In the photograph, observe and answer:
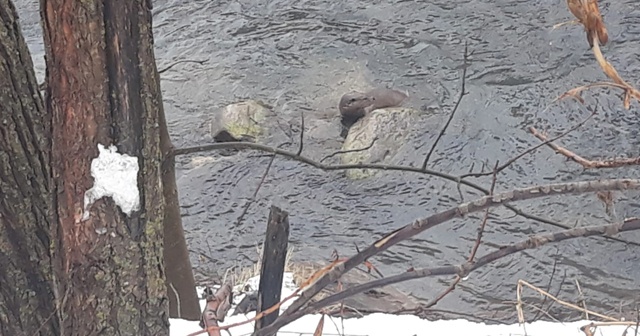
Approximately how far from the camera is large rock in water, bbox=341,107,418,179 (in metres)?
5.73

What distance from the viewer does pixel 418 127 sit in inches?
236

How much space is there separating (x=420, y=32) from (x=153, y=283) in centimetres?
573

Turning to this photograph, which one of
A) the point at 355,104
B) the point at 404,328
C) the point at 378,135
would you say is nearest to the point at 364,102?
the point at 355,104

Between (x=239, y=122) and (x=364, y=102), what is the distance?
1005 mm

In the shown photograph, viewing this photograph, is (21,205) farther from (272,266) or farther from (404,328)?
(404,328)

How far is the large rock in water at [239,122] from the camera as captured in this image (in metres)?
6.04

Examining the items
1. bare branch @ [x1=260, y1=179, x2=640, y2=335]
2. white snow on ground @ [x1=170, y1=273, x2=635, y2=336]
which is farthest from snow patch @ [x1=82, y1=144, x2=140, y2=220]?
white snow on ground @ [x1=170, y1=273, x2=635, y2=336]

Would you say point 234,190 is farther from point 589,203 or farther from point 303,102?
point 589,203

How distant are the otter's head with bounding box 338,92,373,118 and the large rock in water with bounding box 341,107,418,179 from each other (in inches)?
3.3

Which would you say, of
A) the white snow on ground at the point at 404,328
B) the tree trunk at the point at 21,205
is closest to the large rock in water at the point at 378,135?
the white snow on ground at the point at 404,328

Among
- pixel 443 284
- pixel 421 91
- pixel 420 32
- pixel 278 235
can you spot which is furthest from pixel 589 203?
pixel 278 235

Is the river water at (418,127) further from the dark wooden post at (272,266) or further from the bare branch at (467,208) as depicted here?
the bare branch at (467,208)

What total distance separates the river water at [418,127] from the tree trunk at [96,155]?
320 cm

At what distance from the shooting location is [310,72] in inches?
263
